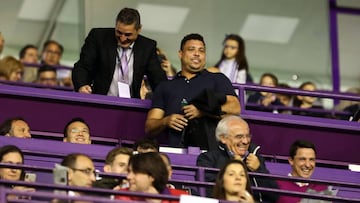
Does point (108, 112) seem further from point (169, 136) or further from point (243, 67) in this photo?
point (243, 67)

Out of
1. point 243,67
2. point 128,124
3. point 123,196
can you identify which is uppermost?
point 243,67

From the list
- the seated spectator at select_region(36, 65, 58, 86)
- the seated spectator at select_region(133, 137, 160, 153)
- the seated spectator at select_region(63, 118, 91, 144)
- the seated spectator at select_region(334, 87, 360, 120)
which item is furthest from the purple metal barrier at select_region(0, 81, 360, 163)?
the seated spectator at select_region(36, 65, 58, 86)

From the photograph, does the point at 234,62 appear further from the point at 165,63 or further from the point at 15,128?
the point at 15,128

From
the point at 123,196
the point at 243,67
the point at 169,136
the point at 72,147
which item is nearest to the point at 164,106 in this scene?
the point at 169,136

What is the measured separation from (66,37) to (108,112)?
25.6 ft

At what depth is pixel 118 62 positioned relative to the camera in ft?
46.3

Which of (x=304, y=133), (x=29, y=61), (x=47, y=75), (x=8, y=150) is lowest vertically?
(x=8, y=150)

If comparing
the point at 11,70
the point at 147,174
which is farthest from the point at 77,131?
the point at 11,70

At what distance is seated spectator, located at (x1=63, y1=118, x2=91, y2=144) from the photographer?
1298 centimetres

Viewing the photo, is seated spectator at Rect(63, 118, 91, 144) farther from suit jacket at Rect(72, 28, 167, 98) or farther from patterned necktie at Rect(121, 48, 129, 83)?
patterned necktie at Rect(121, 48, 129, 83)

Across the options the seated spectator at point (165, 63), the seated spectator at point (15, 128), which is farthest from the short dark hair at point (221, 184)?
the seated spectator at point (165, 63)

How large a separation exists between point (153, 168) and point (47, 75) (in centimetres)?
775

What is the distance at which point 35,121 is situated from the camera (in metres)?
14.1

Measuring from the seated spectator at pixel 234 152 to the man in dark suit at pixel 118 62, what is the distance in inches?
67.6
